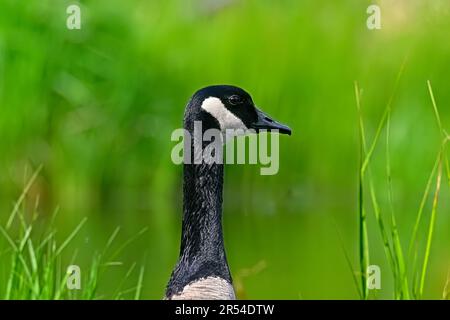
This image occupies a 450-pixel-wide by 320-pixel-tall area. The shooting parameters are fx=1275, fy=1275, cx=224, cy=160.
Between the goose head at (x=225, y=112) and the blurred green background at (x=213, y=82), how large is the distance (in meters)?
4.81

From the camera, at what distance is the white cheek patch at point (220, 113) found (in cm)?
462

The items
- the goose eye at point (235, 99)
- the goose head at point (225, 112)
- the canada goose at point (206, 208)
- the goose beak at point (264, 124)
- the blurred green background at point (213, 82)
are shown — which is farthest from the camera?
the blurred green background at point (213, 82)

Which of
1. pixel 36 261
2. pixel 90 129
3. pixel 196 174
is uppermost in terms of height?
pixel 90 129

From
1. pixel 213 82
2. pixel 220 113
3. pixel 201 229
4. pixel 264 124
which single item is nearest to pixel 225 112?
pixel 220 113

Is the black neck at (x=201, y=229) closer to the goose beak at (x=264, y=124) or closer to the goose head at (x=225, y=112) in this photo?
the goose head at (x=225, y=112)

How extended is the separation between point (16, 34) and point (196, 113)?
19.4ft

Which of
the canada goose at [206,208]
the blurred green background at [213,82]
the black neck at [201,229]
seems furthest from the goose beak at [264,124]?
the blurred green background at [213,82]

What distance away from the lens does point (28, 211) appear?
33.3 feet

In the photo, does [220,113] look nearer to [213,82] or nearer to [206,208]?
[206,208]

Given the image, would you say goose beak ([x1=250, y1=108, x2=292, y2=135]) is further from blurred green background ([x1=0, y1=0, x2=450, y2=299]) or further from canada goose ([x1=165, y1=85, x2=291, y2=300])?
blurred green background ([x1=0, y1=0, x2=450, y2=299])

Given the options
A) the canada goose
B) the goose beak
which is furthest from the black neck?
the goose beak

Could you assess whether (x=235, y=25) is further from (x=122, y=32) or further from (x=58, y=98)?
(x=58, y=98)

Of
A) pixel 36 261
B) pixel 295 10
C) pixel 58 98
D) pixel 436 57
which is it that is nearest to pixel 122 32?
pixel 58 98

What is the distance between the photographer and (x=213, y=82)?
1118 cm
